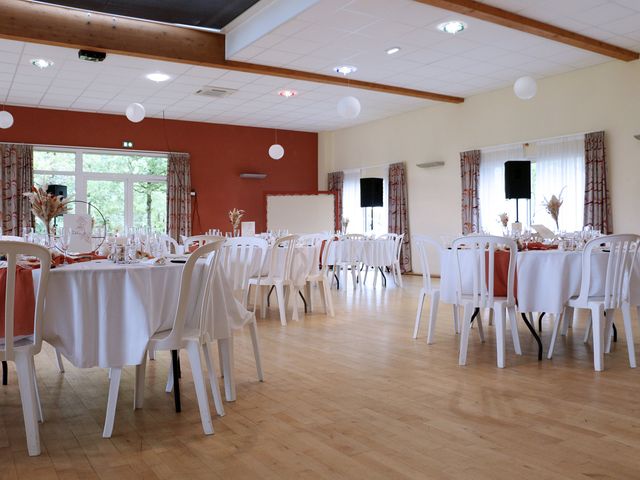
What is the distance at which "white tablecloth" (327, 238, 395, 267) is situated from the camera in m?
9.84

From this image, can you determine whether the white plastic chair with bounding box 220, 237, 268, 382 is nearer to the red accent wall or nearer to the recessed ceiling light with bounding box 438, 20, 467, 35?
the recessed ceiling light with bounding box 438, 20, 467, 35

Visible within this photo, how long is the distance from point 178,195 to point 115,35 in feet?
18.4

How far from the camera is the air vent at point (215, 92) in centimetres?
1012

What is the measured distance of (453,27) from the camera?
278 inches

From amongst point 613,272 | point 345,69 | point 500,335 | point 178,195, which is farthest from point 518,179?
point 178,195

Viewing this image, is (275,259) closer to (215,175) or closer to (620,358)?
(620,358)

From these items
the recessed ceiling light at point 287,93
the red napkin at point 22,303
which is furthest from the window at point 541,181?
the red napkin at point 22,303

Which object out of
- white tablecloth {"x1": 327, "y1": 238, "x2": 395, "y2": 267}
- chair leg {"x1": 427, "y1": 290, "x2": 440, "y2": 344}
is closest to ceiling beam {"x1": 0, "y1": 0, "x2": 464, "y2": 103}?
white tablecloth {"x1": 327, "y1": 238, "x2": 395, "y2": 267}

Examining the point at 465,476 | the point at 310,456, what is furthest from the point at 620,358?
the point at 310,456

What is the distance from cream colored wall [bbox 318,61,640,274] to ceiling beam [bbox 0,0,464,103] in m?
3.81

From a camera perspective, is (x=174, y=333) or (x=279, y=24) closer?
(x=174, y=333)

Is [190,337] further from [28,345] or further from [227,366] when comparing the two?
[28,345]

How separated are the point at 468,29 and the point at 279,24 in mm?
2298

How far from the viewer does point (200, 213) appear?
13312mm
